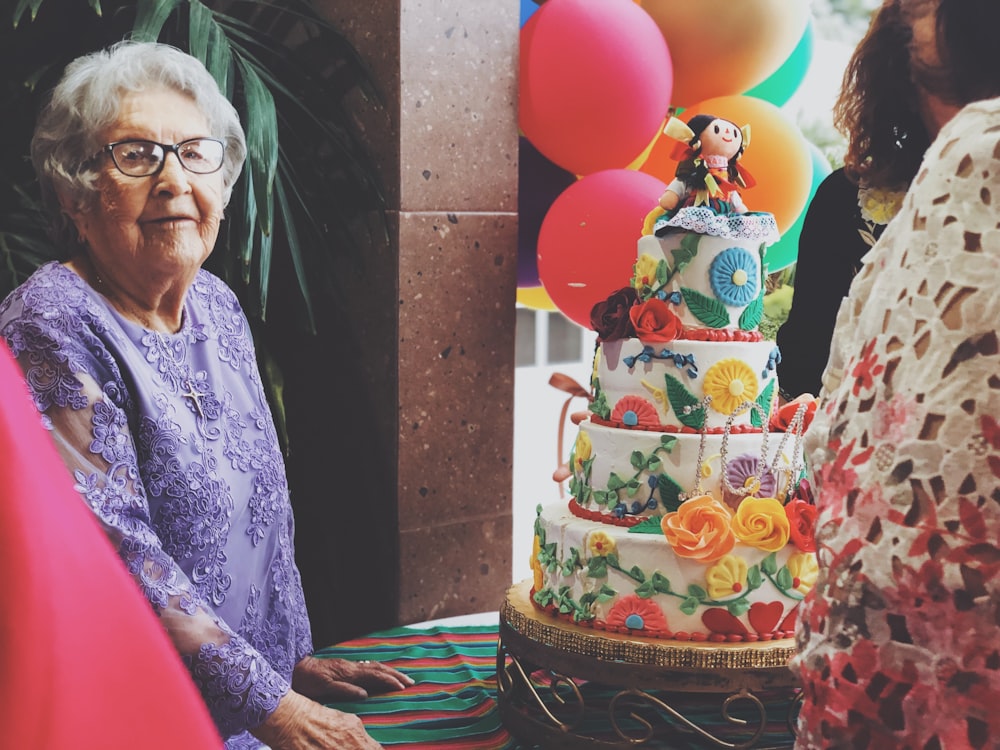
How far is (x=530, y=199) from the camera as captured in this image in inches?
126

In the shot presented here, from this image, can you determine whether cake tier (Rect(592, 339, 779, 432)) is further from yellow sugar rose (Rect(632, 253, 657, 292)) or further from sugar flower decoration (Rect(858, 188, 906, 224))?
sugar flower decoration (Rect(858, 188, 906, 224))

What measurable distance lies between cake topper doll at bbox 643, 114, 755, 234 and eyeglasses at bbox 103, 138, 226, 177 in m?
0.92

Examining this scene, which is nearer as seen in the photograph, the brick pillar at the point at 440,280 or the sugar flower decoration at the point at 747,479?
the sugar flower decoration at the point at 747,479

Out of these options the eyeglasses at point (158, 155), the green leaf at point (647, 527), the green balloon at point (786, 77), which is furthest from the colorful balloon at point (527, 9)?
the green leaf at point (647, 527)

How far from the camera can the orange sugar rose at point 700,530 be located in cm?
204

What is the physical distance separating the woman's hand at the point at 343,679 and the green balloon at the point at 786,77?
2.04 meters

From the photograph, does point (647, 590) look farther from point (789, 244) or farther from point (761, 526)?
point (789, 244)

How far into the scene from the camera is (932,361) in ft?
2.71

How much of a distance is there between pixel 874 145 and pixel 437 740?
141 cm

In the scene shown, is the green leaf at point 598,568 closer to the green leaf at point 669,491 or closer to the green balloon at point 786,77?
the green leaf at point 669,491

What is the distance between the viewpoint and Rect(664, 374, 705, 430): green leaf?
7.28ft

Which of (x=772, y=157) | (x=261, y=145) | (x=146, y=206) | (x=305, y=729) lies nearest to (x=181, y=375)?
(x=146, y=206)

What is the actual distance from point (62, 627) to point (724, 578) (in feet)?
5.64

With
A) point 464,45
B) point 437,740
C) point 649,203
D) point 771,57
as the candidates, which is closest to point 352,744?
point 437,740
